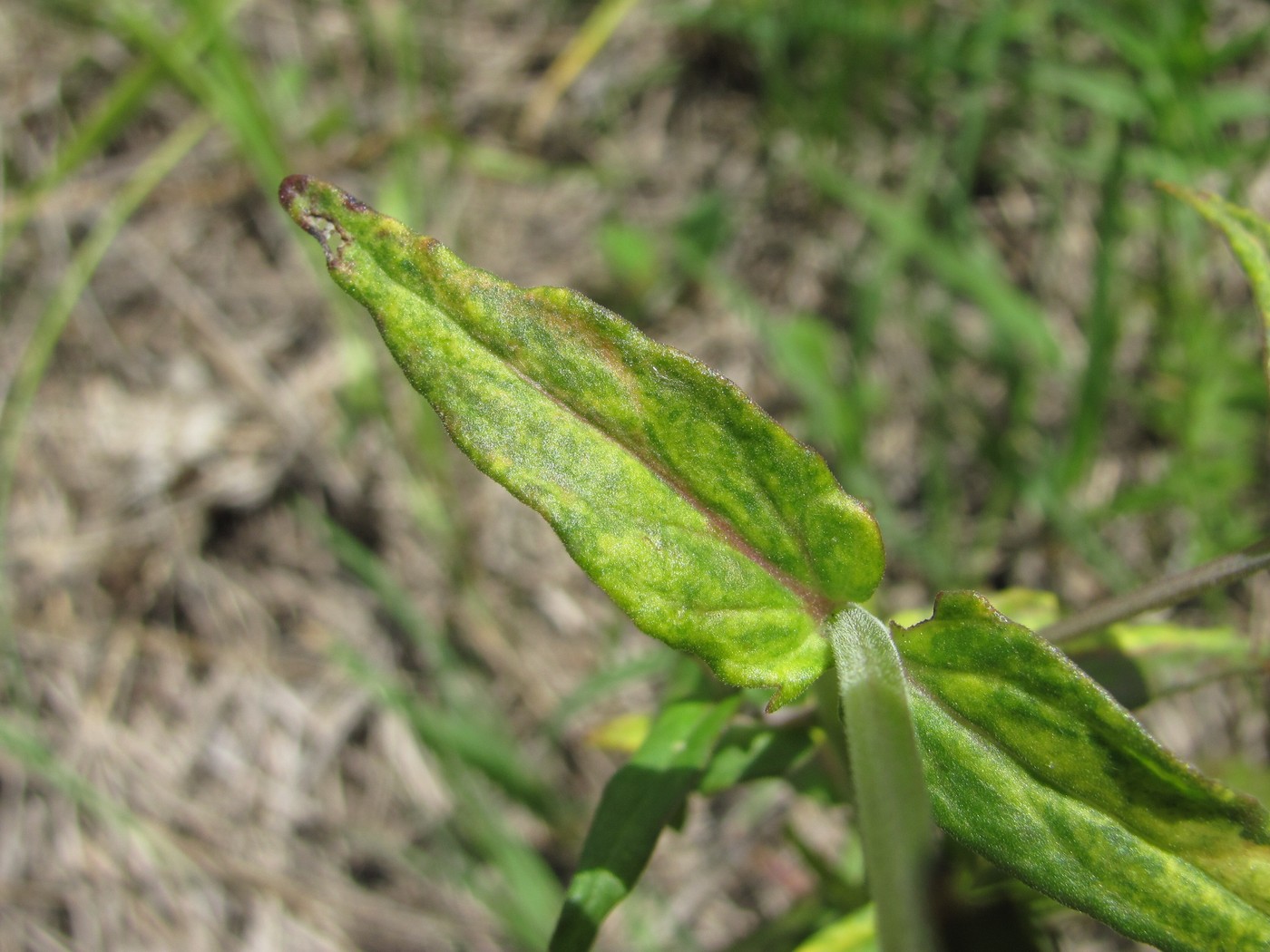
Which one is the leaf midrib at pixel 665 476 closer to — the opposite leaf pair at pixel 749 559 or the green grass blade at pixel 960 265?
the opposite leaf pair at pixel 749 559

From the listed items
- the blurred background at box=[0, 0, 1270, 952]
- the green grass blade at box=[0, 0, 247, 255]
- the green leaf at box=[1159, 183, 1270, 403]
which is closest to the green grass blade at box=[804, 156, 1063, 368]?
the blurred background at box=[0, 0, 1270, 952]

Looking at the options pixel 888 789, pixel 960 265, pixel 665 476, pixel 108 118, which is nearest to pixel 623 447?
pixel 665 476

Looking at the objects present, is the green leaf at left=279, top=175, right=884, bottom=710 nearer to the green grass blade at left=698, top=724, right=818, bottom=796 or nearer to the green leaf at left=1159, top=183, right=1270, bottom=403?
the green grass blade at left=698, top=724, right=818, bottom=796

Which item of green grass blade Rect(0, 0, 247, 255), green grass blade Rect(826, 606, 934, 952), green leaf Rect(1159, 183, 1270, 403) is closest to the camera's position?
green grass blade Rect(826, 606, 934, 952)

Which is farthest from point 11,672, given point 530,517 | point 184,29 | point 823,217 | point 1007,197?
point 1007,197

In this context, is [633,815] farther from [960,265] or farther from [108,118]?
[108,118]

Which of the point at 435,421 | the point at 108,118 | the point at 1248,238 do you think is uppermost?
the point at 108,118

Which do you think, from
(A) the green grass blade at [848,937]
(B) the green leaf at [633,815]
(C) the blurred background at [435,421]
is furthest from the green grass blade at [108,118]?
(A) the green grass blade at [848,937]
